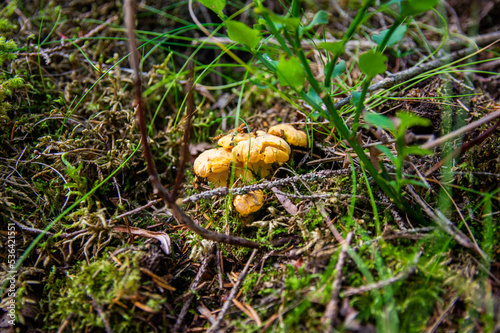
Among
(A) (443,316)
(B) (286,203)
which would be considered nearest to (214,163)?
(B) (286,203)

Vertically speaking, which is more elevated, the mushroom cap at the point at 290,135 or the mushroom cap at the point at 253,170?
the mushroom cap at the point at 290,135

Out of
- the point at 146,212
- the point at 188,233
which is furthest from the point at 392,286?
the point at 146,212

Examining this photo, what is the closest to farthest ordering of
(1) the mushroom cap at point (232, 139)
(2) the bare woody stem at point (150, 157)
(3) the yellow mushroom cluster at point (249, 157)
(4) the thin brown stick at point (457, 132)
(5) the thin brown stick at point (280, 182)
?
1. (2) the bare woody stem at point (150, 157)
2. (4) the thin brown stick at point (457, 132)
3. (5) the thin brown stick at point (280, 182)
4. (3) the yellow mushroom cluster at point (249, 157)
5. (1) the mushroom cap at point (232, 139)

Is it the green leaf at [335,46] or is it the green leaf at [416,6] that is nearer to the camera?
the green leaf at [416,6]

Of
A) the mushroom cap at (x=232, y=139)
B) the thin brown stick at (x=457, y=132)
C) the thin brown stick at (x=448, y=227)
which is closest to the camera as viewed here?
the thin brown stick at (x=457, y=132)

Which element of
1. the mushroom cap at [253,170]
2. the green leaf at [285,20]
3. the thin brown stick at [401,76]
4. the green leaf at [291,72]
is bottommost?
the mushroom cap at [253,170]

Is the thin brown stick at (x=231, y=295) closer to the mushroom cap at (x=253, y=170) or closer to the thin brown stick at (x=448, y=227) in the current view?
the mushroom cap at (x=253, y=170)

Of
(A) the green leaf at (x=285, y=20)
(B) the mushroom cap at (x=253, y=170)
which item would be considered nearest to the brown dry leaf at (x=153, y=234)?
(B) the mushroom cap at (x=253, y=170)

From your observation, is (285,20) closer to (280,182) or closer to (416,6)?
(416,6)

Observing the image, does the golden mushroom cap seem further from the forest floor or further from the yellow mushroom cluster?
the forest floor
